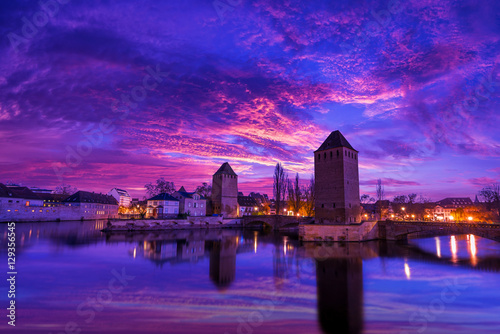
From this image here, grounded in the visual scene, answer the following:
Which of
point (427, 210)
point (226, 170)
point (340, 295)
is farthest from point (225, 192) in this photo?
point (427, 210)

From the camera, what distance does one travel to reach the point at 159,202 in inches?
2388

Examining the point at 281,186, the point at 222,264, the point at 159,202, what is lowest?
the point at 222,264

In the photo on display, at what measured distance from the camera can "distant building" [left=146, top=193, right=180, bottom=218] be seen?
5972 centimetres

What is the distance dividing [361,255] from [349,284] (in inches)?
430

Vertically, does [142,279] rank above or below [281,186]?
below

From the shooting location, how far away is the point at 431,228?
105 ft

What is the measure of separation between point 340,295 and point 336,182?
26104 mm

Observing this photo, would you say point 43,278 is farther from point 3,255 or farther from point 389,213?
point 389,213

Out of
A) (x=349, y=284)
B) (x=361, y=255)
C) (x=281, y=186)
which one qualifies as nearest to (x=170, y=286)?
(x=349, y=284)

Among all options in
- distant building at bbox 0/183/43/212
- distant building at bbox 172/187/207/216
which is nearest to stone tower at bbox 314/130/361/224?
distant building at bbox 172/187/207/216

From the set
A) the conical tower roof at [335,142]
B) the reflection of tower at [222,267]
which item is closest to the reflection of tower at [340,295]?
the reflection of tower at [222,267]

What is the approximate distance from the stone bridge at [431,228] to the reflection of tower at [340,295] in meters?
14.7

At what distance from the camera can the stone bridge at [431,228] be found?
26297 mm

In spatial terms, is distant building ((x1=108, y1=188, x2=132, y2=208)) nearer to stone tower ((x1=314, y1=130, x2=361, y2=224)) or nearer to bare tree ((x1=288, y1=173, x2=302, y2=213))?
bare tree ((x1=288, y1=173, x2=302, y2=213))
